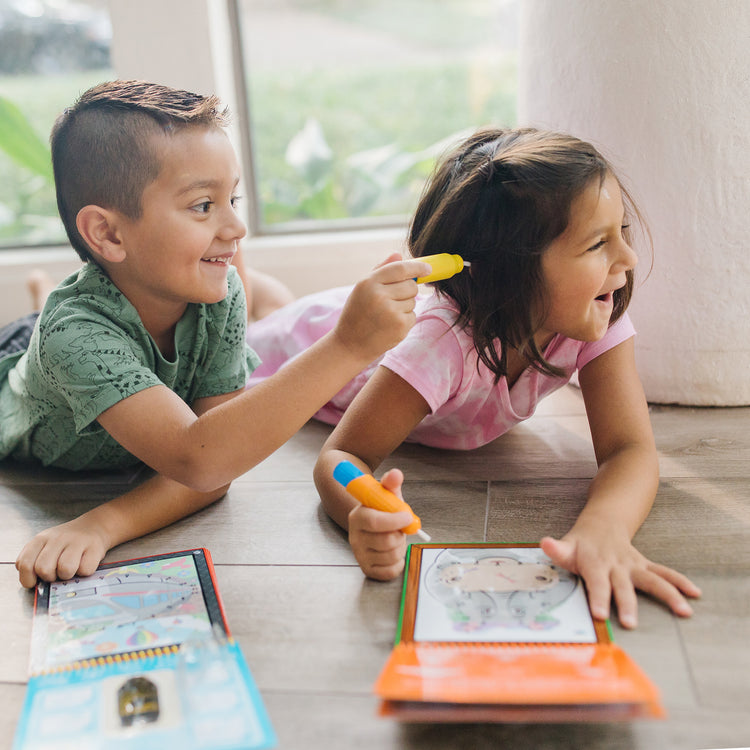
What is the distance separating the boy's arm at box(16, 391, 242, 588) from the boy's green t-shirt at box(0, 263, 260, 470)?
0.32ft

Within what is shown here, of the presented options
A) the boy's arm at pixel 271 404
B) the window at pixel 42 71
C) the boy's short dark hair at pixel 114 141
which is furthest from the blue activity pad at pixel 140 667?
the window at pixel 42 71

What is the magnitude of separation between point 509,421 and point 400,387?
0.66ft

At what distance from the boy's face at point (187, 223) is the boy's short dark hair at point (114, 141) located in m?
0.01

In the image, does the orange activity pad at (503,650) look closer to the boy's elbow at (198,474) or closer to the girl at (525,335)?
the girl at (525,335)

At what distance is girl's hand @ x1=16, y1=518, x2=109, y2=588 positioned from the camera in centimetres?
80

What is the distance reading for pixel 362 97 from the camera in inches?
79.2

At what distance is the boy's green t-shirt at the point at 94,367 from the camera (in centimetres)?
83

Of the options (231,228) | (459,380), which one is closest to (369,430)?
(459,380)

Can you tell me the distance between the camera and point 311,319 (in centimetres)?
128

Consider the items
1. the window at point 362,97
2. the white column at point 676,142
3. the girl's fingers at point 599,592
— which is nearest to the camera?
Result: the girl's fingers at point 599,592

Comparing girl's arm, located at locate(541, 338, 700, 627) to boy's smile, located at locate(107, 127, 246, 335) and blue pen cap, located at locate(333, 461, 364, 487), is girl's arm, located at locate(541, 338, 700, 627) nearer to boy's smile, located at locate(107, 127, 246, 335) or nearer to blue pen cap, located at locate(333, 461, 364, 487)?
blue pen cap, located at locate(333, 461, 364, 487)

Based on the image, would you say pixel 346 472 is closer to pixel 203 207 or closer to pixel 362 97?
pixel 203 207

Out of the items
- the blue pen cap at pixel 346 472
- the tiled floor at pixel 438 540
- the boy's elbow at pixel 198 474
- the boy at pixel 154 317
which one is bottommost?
the tiled floor at pixel 438 540

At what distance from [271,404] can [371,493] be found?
0.13 meters
